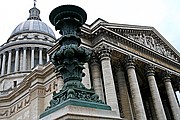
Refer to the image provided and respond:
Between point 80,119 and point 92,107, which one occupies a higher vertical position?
point 92,107

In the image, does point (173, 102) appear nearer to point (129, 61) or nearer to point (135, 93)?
point (135, 93)

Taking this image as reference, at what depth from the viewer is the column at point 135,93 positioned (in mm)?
19438

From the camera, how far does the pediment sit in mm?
20938

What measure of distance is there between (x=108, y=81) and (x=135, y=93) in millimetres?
3298

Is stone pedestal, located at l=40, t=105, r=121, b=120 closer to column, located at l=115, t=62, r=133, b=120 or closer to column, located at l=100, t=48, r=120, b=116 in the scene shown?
column, located at l=100, t=48, r=120, b=116

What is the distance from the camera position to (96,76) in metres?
19.9

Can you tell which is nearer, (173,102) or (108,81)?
(108,81)

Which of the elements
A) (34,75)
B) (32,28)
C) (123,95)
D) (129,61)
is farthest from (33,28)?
(123,95)

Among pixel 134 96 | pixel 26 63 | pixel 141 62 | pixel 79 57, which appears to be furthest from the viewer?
pixel 26 63

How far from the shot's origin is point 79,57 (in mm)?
5699

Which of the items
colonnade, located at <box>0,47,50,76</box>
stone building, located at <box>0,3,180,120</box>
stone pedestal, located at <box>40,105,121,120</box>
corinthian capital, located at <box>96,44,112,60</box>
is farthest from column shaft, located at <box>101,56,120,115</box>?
colonnade, located at <box>0,47,50,76</box>

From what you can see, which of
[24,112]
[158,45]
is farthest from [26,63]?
[158,45]

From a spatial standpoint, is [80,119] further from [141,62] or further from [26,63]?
[26,63]

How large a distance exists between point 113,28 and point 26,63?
2715 centimetres
